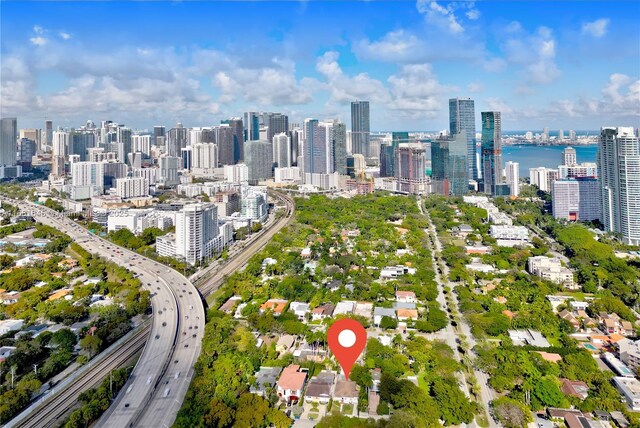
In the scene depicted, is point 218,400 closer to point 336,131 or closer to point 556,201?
point 556,201

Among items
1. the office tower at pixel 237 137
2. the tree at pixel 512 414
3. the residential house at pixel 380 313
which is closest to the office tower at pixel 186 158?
the office tower at pixel 237 137

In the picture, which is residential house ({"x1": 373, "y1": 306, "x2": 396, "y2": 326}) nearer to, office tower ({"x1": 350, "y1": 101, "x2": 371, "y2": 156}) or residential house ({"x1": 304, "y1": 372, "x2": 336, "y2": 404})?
residential house ({"x1": 304, "y1": 372, "x2": 336, "y2": 404})

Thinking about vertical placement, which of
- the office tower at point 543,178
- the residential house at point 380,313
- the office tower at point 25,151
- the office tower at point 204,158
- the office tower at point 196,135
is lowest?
the residential house at point 380,313

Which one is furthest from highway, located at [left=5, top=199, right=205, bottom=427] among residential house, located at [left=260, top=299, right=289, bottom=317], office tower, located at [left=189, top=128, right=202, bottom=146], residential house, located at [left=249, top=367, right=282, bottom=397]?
office tower, located at [left=189, top=128, right=202, bottom=146]

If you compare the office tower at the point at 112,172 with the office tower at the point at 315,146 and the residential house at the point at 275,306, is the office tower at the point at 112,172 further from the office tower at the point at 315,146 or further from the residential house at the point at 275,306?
the residential house at the point at 275,306

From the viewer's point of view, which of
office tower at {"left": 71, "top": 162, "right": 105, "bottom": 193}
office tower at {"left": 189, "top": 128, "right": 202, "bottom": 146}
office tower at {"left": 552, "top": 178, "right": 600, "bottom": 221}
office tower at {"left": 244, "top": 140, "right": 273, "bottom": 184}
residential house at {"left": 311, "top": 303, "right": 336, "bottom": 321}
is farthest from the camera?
office tower at {"left": 189, "top": 128, "right": 202, "bottom": 146}

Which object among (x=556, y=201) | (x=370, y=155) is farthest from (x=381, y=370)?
(x=370, y=155)
